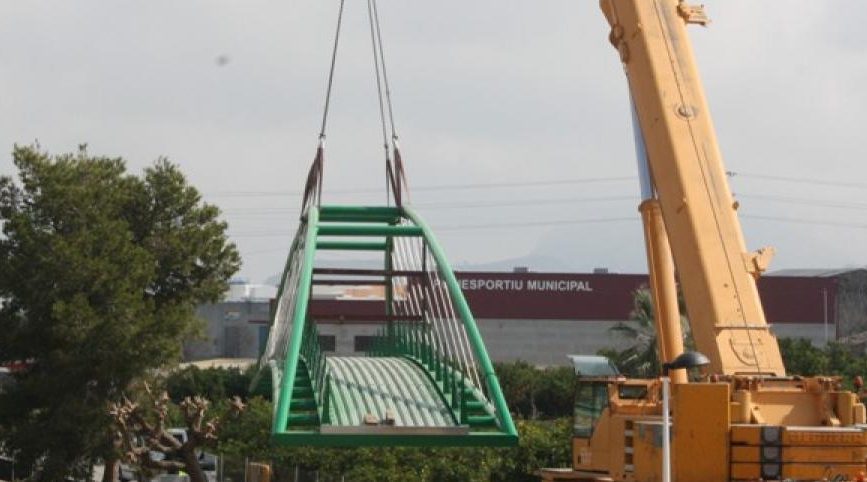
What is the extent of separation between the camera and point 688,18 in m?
27.6

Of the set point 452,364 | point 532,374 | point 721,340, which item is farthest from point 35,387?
point 721,340

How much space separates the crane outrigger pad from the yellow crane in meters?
10.0

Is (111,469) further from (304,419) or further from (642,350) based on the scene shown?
(304,419)

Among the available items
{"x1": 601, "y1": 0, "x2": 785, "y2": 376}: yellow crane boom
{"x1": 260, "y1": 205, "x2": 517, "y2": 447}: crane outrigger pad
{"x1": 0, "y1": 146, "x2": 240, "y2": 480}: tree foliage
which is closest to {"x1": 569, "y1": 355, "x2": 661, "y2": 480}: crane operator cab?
{"x1": 601, "y1": 0, "x2": 785, "y2": 376}: yellow crane boom

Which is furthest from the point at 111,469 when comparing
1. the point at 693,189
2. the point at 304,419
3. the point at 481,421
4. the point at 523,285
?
the point at 523,285

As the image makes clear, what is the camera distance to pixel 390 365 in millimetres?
44625

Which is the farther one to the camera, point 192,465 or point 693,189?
point 192,465

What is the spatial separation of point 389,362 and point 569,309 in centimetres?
5670

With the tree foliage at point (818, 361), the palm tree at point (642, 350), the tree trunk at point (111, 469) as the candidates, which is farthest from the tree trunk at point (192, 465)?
the tree foliage at point (818, 361)

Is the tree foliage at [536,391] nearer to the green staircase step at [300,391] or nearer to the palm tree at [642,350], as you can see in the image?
the palm tree at [642,350]

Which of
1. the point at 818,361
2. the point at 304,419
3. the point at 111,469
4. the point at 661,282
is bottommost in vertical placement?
the point at 111,469

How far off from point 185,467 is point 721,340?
83.1 ft

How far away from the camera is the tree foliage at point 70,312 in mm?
56375

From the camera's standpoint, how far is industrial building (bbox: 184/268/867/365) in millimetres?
98438
